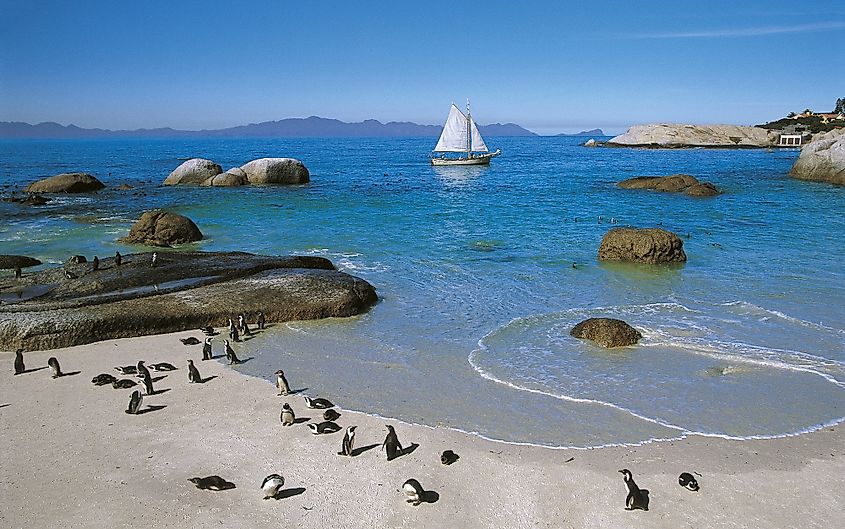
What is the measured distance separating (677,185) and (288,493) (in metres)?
44.6

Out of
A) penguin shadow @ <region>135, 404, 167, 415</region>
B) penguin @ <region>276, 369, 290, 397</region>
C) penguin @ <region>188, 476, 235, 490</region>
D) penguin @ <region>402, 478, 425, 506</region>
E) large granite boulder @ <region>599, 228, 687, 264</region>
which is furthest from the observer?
large granite boulder @ <region>599, 228, 687, 264</region>

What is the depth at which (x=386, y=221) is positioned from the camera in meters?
34.1

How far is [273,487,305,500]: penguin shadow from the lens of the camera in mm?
A: 8125

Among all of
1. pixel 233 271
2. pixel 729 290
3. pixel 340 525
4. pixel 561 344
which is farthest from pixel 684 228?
pixel 340 525

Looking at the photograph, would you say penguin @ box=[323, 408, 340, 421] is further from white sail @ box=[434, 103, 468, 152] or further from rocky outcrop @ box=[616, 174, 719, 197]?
white sail @ box=[434, 103, 468, 152]

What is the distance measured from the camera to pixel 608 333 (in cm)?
1391

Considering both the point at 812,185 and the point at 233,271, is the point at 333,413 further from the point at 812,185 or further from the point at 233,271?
the point at 812,185

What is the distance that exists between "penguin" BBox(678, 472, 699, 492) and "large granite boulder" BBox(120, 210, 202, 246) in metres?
22.5

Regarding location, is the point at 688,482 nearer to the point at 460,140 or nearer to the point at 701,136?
the point at 460,140

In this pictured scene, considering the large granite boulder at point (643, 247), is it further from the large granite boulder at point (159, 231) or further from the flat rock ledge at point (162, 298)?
the large granite boulder at point (159, 231)

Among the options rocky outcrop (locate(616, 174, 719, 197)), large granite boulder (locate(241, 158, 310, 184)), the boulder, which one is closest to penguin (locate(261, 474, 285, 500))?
the boulder

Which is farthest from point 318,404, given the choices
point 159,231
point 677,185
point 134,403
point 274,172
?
point 274,172

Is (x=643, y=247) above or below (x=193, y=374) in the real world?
above

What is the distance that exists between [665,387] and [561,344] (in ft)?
8.84
